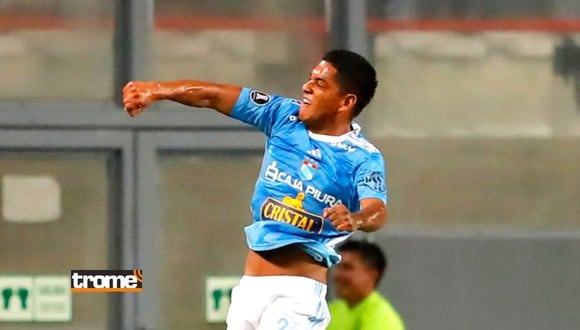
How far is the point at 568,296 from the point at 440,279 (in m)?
0.78

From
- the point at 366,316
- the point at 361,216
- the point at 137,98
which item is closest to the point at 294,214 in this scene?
the point at 361,216

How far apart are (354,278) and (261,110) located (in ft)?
4.40

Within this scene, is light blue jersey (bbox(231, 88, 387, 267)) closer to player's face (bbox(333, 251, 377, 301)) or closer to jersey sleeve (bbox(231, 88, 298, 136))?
jersey sleeve (bbox(231, 88, 298, 136))

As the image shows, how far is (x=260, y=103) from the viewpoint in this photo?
5.80 metres

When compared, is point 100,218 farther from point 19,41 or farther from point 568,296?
point 568,296

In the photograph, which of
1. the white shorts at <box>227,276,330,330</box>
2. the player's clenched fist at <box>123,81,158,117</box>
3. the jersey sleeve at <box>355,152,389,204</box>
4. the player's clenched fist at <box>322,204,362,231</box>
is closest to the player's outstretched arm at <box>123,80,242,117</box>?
the player's clenched fist at <box>123,81,158,117</box>

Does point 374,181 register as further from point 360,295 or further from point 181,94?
point 360,295

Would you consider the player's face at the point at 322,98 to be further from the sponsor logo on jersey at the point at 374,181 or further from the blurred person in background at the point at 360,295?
the blurred person in background at the point at 360,295

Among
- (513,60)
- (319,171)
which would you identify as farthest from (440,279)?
(319,171)

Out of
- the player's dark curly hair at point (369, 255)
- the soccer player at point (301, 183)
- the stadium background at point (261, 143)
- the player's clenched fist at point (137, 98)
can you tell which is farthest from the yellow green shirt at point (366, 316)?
the player's clenched fist at point (137, 98)

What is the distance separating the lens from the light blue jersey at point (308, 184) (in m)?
5.58

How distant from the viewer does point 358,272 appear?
684 centimetres

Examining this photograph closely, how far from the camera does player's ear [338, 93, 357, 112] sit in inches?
225

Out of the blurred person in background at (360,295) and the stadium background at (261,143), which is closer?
the blurred person in background at (360,295)
